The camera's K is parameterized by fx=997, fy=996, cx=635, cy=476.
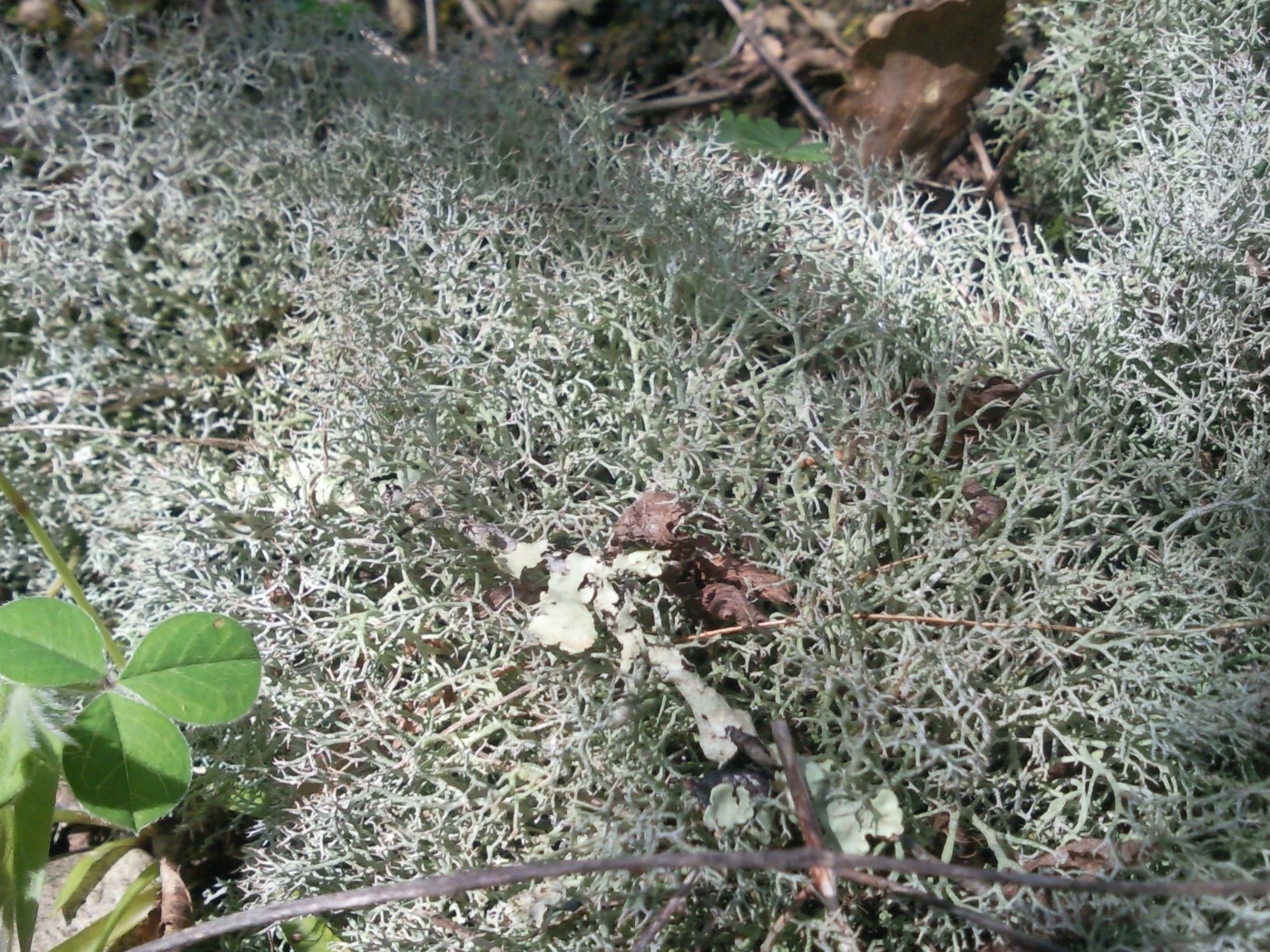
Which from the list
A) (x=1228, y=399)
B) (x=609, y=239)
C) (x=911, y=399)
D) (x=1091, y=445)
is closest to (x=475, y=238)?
(x=609, y=239)

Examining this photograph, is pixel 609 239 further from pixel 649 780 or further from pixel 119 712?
pixel 119 712

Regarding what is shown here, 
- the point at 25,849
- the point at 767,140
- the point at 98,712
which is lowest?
the point at 25,849

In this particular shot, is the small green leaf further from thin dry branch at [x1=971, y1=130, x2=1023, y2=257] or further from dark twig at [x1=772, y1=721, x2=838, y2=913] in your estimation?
thin dry branch at [x1=971, y1=130, x2=1023, y2=257]

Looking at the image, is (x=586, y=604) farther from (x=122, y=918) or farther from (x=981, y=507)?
(x=122, y=918)

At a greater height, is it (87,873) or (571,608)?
(571,608)

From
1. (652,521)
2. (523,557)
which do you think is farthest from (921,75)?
(523,557)

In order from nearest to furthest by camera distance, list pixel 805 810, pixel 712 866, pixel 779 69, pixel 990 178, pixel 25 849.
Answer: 1. pixel 712 866
2. pixel 805 810
3. pixel 25 849
4. pixel 990 178
5. pixel 779 69

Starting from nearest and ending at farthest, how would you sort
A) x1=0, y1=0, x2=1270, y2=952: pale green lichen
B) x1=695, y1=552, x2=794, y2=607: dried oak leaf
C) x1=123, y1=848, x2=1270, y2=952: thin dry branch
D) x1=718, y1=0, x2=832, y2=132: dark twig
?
x1=123, y1=848, x2=1270, y2=952: thin dry branch, x1=0, y1=0, x2=1270, y2=952: pale green lichen, x1=695, y1=552, x2=794, y2=607: dried oak leaf, x1=718, y1=0, x2=832, y2=132: dark twig

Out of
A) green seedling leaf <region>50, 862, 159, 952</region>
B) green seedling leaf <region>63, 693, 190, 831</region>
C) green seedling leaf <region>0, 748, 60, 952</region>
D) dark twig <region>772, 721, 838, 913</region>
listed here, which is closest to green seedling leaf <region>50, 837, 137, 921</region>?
green seedling leaf <region>50, 862, 159, 952</region>
